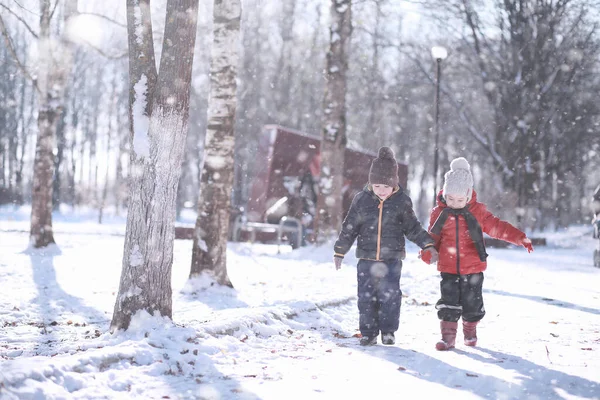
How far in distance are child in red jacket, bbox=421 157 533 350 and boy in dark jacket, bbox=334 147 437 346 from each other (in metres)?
0.23

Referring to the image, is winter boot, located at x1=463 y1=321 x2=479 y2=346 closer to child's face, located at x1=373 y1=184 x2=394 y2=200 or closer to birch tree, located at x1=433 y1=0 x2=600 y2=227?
child's face, located at x1=373 y1=184 x2=394 y2=200

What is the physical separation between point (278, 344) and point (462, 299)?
5.42 ft

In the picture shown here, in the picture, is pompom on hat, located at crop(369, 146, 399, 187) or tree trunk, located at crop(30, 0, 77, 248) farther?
tree trunk, located at crop(30, 0, 77, 248)

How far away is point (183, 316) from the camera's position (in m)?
7.09

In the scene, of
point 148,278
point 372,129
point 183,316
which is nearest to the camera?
point 148,278

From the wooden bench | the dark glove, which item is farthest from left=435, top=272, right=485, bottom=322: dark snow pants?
the wooden bench

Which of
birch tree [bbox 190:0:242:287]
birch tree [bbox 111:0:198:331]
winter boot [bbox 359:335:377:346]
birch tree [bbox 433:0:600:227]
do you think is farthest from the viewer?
birch tree [bbox 433:0:600:227]

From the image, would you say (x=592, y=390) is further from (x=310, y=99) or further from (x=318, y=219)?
→ (x=310, y=99)

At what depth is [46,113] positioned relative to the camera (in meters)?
14.6

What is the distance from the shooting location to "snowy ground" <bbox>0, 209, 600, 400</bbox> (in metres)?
4.12

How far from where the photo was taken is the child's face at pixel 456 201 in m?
5.79

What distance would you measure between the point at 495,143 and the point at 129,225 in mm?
22975

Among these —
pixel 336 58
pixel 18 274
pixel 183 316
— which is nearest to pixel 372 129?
pixel 336 58

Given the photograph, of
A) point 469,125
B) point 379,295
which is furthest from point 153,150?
point 469,125
